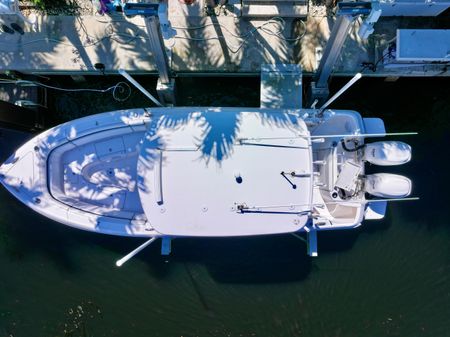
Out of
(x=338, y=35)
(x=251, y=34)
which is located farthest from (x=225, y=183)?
(x=251, y=34)

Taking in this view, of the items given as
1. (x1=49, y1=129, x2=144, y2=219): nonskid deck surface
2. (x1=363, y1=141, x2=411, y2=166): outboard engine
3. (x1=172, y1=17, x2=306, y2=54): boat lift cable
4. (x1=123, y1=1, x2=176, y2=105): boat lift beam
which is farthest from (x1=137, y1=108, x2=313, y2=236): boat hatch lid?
(x1=172, y1=17, x2=306, y2=54): boat lift cable

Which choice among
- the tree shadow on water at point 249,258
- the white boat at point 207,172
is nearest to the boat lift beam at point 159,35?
the white boat at point 207,172

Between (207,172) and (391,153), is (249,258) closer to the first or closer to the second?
(207,172)

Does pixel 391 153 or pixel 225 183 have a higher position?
pixel 391 153

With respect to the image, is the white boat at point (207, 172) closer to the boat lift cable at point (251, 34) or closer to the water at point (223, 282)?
the water at point (223, 282)

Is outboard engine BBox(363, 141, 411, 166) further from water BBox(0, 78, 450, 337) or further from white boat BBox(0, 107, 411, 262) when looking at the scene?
water BBox(0, 78, 450, 337)
